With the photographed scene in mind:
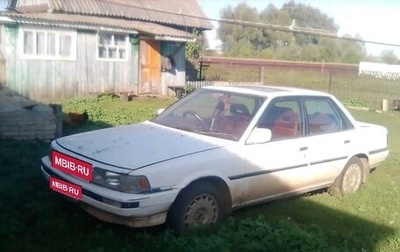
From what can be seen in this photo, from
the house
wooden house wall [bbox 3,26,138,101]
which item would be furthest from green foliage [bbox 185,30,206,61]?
wooden house wall [bbox 3,26,138,101]

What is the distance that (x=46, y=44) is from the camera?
1691 centimetres

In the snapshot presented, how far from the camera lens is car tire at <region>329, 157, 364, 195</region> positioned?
270 inches

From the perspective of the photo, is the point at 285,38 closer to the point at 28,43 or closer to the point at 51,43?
the point at 51,43

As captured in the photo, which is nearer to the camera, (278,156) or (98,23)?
(278,156)

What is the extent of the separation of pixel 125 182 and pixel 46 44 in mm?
13491

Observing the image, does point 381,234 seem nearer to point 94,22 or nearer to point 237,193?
point 237,193

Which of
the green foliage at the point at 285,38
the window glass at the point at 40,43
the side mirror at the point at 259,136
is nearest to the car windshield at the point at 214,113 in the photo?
the side mirror at the point at 259,136

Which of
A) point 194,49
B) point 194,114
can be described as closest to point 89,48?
point 194,49

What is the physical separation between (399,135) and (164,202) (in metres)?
10.8

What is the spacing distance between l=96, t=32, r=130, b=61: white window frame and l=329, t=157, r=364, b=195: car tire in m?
12.9

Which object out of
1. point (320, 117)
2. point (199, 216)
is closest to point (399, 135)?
point (320, 117)

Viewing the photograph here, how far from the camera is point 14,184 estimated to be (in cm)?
582

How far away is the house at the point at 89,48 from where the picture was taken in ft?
53.7

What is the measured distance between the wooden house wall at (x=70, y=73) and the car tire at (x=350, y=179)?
484 inches
